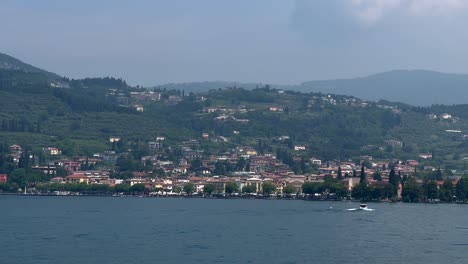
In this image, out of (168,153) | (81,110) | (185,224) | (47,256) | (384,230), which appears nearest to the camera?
(47,256)

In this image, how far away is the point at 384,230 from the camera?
66.2 m

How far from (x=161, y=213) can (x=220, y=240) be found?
26869 mm

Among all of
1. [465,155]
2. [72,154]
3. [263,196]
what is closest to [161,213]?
[263,196]

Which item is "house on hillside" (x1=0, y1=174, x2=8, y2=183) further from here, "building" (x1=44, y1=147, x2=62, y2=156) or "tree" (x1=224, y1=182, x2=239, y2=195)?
"tree" (x1=224, y1=182, x2=239, y2=195)

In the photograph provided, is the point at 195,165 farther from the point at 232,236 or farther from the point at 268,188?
the point at 232,236

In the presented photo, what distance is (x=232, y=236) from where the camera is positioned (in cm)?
6122

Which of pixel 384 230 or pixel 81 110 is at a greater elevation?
pixel 81 110

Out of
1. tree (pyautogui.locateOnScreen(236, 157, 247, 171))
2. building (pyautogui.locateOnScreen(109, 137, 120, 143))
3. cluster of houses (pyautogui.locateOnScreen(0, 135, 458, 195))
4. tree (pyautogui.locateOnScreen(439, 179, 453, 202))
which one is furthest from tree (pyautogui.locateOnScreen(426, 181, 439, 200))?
building (pyautogui.locateOnScreen(109, 137, 120, 143))

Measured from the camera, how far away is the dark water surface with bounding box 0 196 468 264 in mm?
50406

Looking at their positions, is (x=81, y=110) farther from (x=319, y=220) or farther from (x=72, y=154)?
(x=319, y=220)

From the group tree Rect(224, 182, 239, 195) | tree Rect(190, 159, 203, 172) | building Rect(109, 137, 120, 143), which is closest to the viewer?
tree Rect(224, 182, 239, 195)

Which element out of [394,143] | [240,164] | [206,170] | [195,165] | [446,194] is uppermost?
[394,143]

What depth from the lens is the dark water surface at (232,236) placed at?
5041 cm

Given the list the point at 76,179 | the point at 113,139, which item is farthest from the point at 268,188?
the point at 113,139
